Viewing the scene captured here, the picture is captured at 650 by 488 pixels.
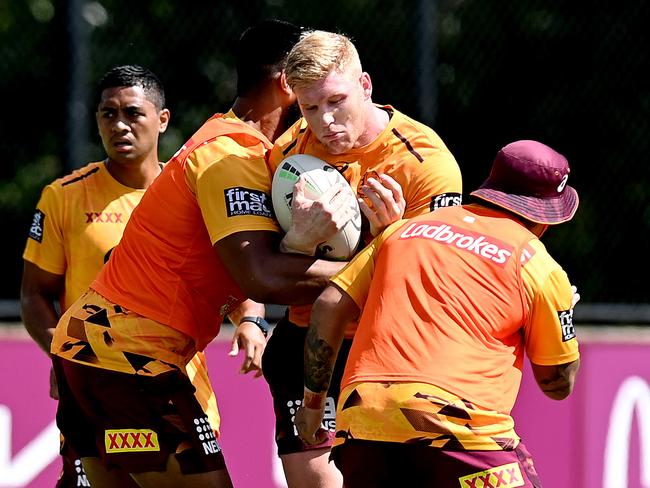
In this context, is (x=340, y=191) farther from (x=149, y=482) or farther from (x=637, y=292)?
(x=637, y=292)

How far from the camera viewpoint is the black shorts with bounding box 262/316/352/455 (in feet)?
17.2

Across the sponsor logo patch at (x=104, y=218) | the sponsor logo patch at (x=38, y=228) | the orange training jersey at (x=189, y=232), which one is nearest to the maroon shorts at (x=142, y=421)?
the orange training jersey at (x=189, y=232)

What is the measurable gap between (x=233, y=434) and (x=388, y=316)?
358 cm

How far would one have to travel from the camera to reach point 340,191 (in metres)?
4.66

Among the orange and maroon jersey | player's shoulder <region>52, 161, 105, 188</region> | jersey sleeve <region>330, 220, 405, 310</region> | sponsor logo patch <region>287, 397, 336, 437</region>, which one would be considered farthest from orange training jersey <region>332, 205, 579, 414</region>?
player's shoulder <region>52, 161, 105, 188</region>

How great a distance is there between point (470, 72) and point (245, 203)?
232 inches

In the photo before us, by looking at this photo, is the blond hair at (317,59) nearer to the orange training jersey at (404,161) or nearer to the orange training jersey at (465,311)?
the orange training jersey at (404,161)

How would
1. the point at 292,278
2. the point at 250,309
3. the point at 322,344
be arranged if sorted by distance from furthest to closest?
the point at 250,309 < the point at 292,278 < the point at 322,344

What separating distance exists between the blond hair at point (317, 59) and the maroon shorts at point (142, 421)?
121 centimetres

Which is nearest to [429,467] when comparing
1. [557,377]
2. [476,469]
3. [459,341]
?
[476,469]

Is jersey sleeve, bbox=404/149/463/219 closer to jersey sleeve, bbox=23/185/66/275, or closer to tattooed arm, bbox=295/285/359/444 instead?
tattooed arm, bbox=295/285/359/444

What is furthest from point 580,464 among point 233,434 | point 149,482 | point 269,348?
point 149,482

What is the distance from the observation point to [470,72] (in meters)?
10.3

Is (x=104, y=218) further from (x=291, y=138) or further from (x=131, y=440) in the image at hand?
(x=131, y=440)
